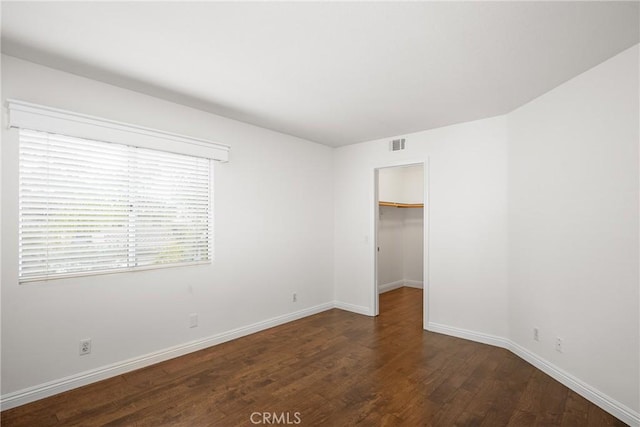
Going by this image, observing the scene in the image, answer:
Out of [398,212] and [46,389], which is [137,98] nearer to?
[46,389]

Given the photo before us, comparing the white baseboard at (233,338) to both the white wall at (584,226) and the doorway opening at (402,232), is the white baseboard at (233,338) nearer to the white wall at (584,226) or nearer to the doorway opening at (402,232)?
the white wall at (584,226)

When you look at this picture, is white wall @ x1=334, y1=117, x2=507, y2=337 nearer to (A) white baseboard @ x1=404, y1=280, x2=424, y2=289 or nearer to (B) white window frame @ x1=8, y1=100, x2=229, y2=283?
(A) white baseboard @ x1=404, y1=280, x2=424, y2=289

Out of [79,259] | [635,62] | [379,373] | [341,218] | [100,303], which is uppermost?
[635,62]

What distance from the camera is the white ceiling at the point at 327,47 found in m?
1.87

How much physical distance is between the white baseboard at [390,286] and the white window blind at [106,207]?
12.1 feet

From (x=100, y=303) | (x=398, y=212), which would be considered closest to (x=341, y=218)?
(x=398, y=212)

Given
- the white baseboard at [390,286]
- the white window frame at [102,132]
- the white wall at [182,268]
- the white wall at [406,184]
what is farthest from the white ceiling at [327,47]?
the white baseboard at [390,286]

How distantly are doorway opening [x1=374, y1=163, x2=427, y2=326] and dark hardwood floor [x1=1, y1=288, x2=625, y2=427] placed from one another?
2.71 meters

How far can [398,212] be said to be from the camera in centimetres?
675

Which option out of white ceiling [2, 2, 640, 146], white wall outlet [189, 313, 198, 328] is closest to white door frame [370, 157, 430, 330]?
white ceiling [2, 2, 640, 146]

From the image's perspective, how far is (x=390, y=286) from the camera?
6.48 meters

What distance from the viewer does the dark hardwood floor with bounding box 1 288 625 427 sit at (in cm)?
228

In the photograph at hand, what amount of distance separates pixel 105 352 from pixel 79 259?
86 centimetres

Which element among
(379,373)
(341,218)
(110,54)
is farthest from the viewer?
(341,218)
